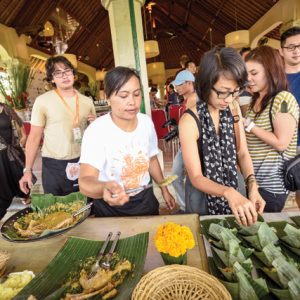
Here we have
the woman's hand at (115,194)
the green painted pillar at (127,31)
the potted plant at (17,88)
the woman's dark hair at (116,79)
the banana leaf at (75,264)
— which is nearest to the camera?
the banana leaf at (75,264)

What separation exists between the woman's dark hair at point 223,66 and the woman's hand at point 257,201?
0.51 m

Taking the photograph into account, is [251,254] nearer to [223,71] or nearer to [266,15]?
[223,71]

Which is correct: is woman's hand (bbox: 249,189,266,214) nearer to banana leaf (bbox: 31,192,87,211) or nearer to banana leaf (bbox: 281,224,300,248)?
banana leaf (bbox: 281,224,300,248)

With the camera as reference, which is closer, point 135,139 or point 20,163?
point 135,139

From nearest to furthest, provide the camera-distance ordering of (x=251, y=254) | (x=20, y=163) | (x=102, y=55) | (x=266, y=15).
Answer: (x=251, y=254) < (x=20, y=163) < (x=266, y=15) < (x=102, y=55)

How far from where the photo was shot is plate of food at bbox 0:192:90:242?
1145mm

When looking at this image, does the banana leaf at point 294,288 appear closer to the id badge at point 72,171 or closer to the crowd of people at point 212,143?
the crowd of people at point 212,143

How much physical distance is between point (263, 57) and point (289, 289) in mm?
1228

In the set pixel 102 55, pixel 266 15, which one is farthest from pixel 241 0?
pixel 102 55

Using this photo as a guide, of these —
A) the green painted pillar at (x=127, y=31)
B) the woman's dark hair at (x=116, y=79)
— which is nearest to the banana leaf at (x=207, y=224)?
the woman's dark hair at (x=116, y=79)

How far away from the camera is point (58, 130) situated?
1.98 m

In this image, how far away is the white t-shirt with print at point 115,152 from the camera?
1318 mm

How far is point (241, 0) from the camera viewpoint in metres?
6.63

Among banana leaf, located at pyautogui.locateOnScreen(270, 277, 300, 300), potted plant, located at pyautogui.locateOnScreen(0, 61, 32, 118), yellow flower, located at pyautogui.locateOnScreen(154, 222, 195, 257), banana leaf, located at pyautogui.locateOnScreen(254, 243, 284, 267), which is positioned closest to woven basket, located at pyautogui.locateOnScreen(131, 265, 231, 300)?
yellow flower, located at pyautogui.locateOnScreen(154, 222, 195, 257)
